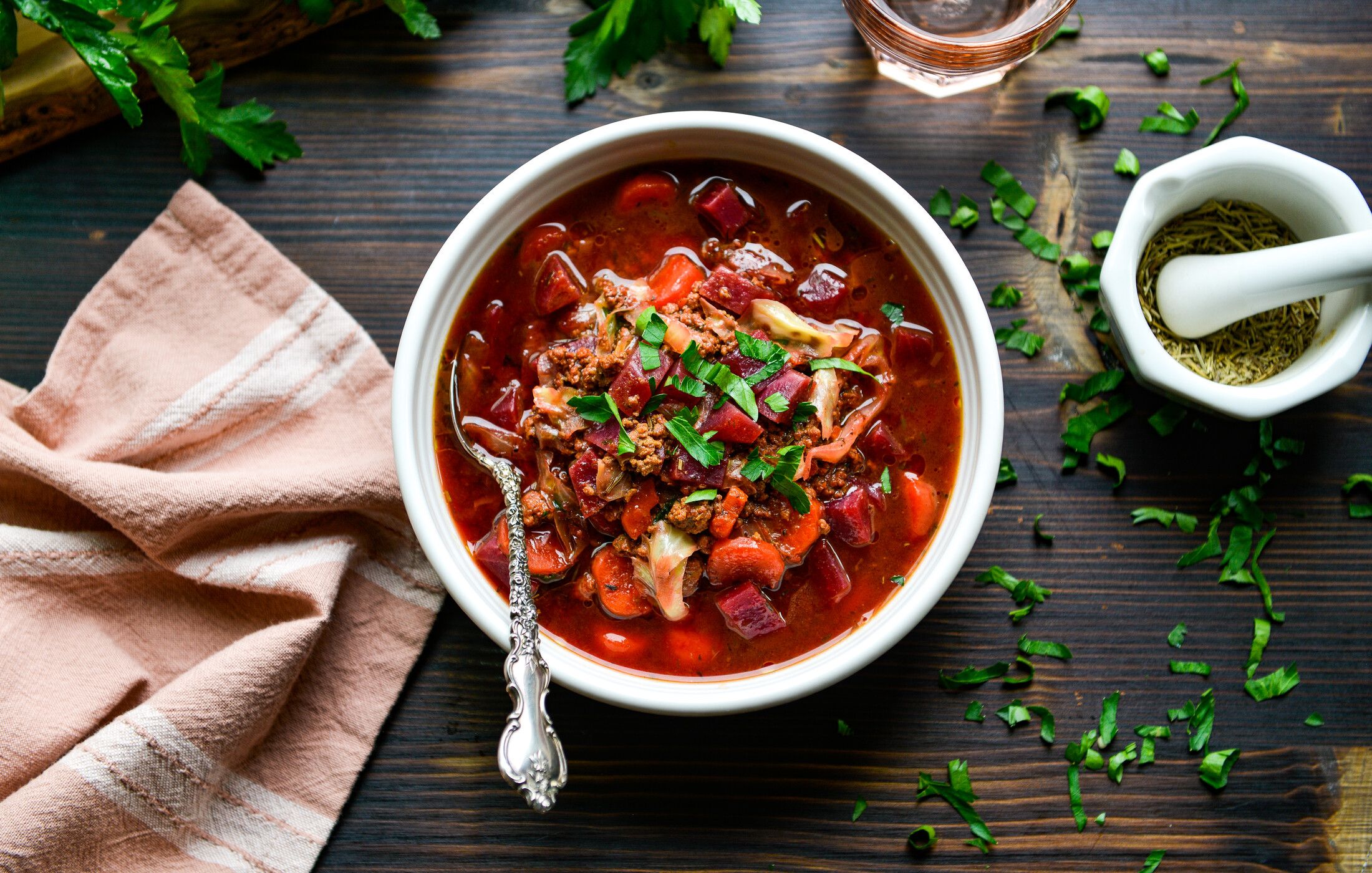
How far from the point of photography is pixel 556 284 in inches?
99.1

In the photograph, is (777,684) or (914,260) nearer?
(777,684)

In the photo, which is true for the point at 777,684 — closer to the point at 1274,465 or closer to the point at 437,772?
the point at 437,772

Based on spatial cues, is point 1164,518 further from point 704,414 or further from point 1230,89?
point 704,414

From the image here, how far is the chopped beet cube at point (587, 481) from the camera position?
236cm

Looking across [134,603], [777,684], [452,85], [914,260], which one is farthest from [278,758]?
[914,260]

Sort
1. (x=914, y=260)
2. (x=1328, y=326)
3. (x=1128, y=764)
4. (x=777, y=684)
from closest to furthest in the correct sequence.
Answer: (x=777, y=684), (x=914, y=260), (x=1328, y=326), (x=1128, y=764)

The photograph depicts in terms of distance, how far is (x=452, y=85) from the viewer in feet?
9.92

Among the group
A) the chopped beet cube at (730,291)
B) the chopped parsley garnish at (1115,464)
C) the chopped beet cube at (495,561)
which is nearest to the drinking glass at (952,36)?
the chopped beet cube at (730,291)

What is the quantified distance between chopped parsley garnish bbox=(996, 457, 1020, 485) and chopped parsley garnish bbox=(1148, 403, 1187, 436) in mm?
481

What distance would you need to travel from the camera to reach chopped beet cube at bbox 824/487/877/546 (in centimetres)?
244

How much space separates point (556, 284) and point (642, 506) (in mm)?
687

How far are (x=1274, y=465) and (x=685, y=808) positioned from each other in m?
2.26

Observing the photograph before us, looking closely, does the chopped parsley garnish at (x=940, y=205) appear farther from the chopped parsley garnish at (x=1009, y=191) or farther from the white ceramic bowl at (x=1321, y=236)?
the white ceramic bowl at (x=1321, y=236)

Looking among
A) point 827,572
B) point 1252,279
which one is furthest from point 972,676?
point 1252,279
